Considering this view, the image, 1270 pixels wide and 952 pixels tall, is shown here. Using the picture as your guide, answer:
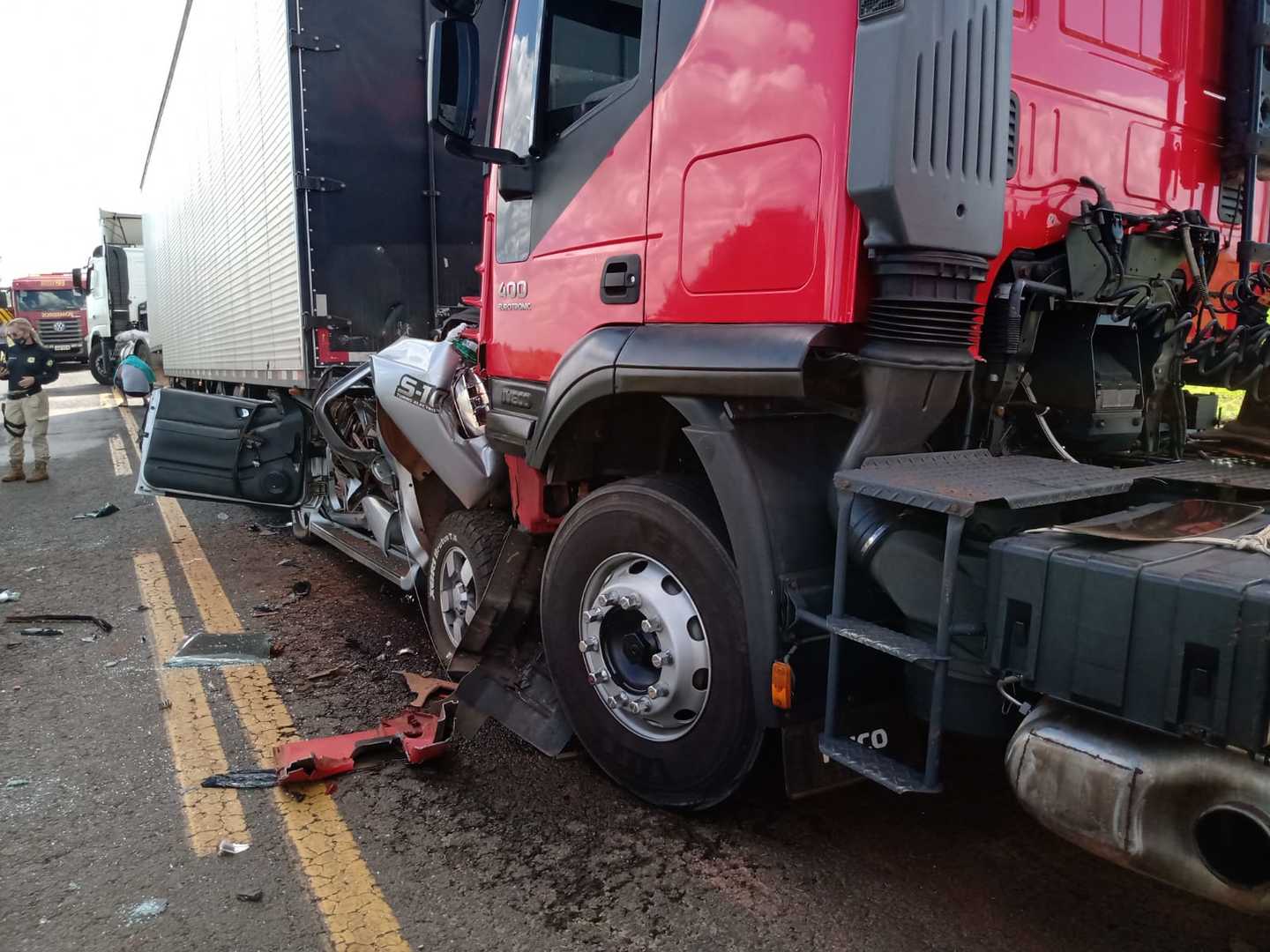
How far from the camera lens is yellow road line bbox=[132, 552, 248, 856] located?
10.1 ft

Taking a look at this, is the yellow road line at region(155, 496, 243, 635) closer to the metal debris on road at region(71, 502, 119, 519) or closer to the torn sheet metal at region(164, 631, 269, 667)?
the torn sheet metal at region(164, 631, 269, 667)

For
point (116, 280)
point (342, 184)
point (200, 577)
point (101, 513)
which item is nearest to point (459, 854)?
point (200, 577)

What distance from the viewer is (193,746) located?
368 cm

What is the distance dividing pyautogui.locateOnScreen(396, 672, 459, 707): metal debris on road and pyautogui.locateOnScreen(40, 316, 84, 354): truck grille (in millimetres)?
34151

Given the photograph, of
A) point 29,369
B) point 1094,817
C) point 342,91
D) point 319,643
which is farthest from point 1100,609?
point 29,369

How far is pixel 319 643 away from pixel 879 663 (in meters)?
3.43

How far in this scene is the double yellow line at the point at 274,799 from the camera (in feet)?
8.51

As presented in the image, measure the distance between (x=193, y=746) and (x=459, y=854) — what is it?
4.79ft

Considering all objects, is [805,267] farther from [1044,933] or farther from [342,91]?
[342,91]

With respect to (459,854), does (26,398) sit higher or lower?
higher

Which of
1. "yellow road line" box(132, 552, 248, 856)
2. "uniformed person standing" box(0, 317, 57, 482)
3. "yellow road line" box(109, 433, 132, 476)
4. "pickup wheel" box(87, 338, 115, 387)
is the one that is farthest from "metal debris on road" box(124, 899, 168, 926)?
"pickup wheel" box(87, 338, 115, 387)

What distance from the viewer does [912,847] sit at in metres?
2.90

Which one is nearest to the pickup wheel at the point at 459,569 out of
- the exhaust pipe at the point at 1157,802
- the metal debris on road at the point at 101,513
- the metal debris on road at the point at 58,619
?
the metal debris on road at the point at 58,619

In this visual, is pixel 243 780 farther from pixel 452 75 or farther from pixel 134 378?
pixel 134 378
